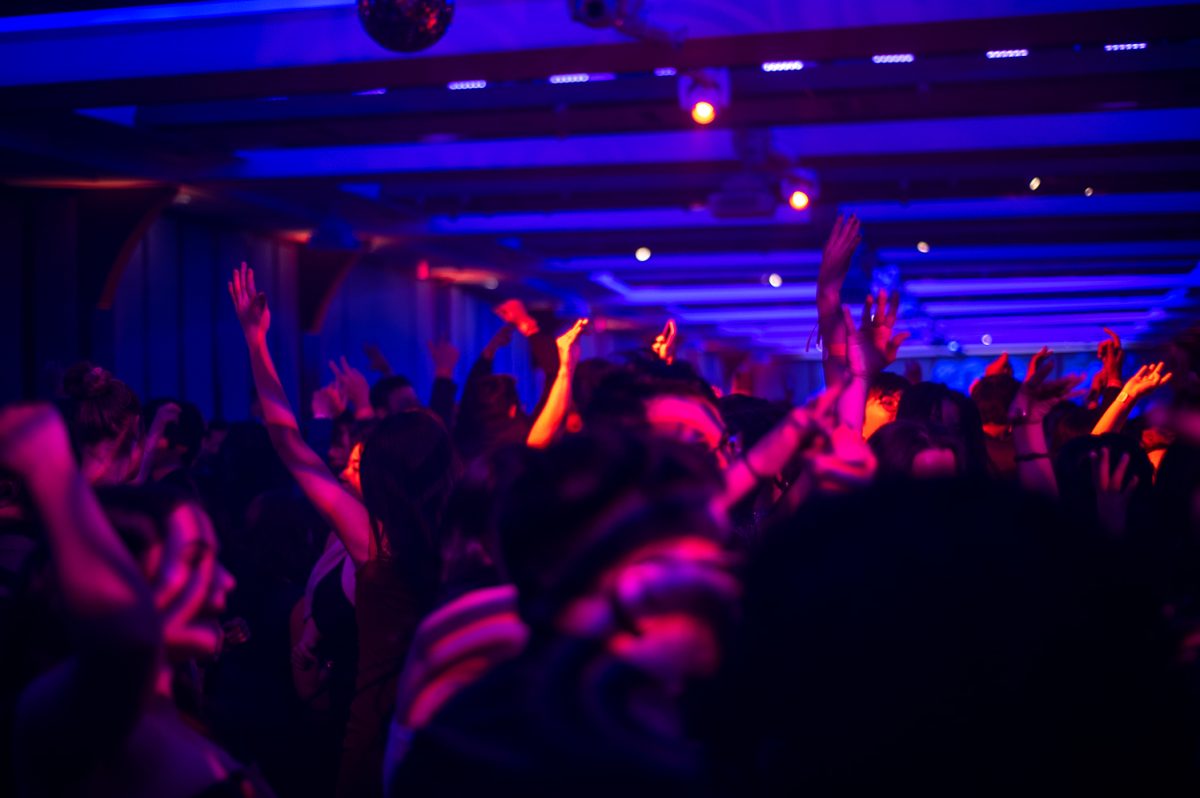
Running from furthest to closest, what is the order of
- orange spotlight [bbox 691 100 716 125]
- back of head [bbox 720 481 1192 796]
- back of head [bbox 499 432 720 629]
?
1. orange spotlight [bbox 691 100 716 125]
2. back of head [bbox 499 432 720 629]
3. back of head [bbox 720 481 1192 796]

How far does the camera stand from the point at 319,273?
10820 millimetres

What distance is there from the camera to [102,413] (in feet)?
10.1

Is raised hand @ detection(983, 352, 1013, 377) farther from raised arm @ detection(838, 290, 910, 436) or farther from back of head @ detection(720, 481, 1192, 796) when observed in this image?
back of head @ detection(720, 481, 1192, 796)

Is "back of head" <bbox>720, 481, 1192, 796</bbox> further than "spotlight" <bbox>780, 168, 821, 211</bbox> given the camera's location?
No

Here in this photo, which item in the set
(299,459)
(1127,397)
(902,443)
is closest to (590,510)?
(299,459)

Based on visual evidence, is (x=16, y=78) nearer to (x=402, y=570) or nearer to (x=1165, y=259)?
(x=402, y=570)

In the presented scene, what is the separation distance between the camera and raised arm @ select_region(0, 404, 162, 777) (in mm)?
1152

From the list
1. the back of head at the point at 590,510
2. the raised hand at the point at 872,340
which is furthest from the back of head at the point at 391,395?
the back of head at the point at 590,510

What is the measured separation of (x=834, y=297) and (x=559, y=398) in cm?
78

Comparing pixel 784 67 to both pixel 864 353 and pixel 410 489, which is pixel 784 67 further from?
pixel 410 489

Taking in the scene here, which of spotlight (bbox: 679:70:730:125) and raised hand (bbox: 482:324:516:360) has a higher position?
spotlight (bbox: 679:70:730:125)

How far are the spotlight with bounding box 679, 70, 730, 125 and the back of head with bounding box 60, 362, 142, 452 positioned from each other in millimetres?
3306

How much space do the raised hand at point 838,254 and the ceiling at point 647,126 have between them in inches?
76.6

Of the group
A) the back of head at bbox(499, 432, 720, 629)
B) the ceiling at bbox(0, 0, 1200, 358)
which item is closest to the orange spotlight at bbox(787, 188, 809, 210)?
the ceiling at bbox(0, 0, 1200, 358)
